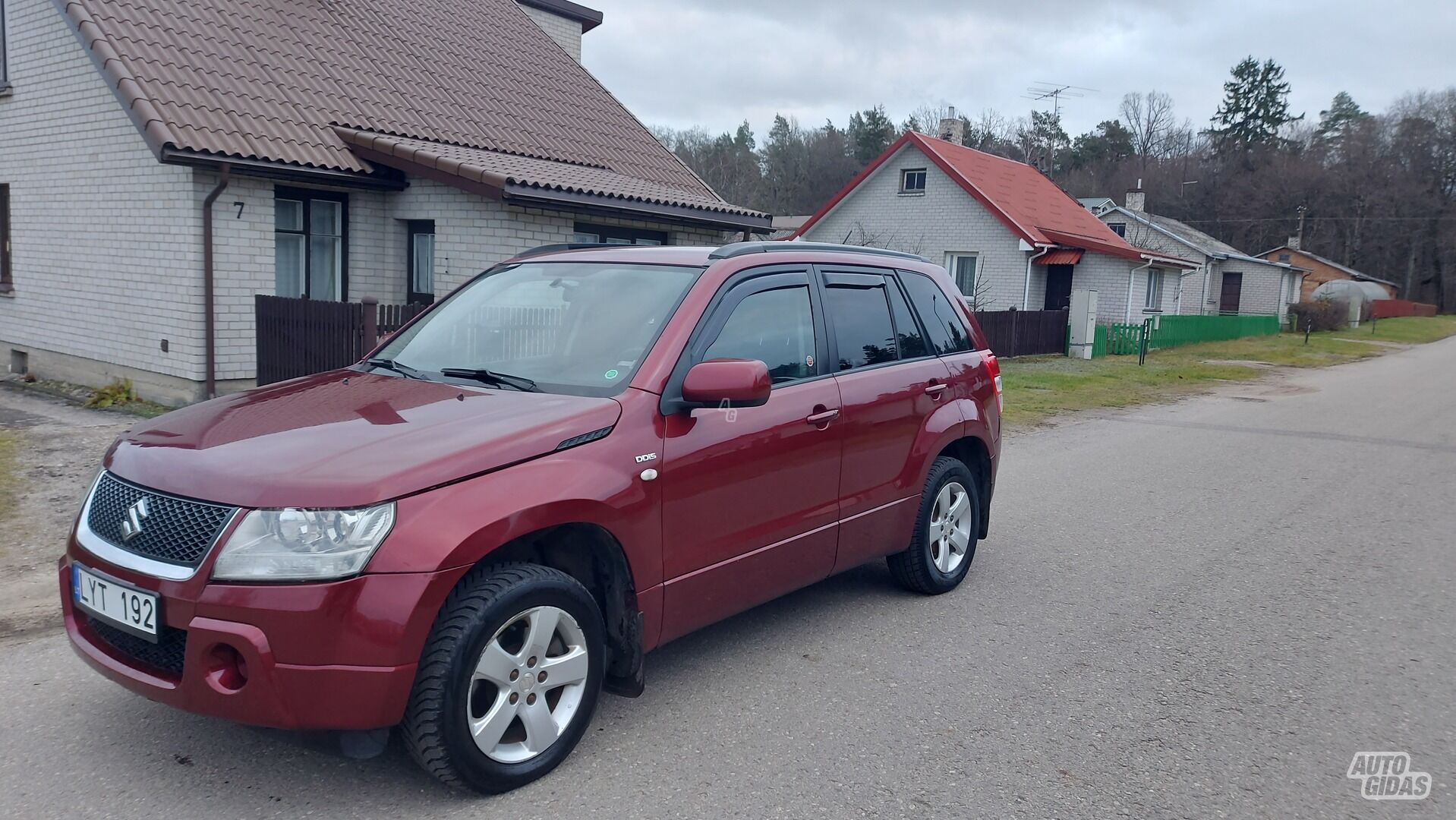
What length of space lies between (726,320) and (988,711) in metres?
1.93

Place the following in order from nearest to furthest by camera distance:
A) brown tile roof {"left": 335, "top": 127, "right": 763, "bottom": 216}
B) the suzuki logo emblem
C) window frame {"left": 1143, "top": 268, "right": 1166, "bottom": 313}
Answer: the suzuki logo emblem
brown tile roof {"left": 335, "top": 127, "right": 763, "bottom": 216}
window frame {"left": 1143, "top": 268, "right": 1166, "bottom": 313}

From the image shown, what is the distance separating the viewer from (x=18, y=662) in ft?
14.6

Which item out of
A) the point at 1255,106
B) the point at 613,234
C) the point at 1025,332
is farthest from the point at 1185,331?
the point at 1255,106

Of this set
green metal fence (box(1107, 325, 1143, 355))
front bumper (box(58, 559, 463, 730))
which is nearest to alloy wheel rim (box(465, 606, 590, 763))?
front bumper (box(58, 559, 463, 730))

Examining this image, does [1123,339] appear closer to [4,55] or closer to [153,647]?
[4,55]

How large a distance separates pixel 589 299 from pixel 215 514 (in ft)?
6.04

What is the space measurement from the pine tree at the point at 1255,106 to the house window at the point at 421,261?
82556 mm

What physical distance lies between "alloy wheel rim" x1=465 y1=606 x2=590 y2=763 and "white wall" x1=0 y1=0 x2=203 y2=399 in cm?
949

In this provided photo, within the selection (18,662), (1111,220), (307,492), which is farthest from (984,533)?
(1111,220)

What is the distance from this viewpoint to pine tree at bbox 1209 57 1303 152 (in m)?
81.8

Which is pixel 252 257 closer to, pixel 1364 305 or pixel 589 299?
pixel 589 299

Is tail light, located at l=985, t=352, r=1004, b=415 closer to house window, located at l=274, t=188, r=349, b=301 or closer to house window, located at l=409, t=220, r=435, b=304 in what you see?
house window, located at l=409, t=220, r=435, b=304

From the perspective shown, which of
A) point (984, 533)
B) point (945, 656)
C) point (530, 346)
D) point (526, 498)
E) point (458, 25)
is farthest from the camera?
point (458, 25)

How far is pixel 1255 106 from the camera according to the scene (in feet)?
270
